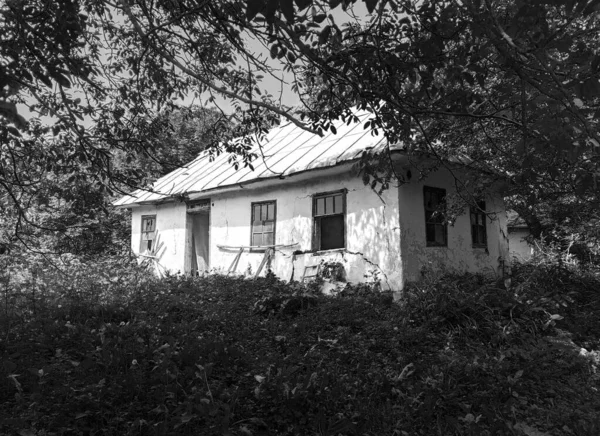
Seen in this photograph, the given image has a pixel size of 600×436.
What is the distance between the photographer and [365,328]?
7.14 meters

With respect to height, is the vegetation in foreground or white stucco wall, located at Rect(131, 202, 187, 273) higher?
white stucco wall, located at Rect(131, 202, 187, 273)

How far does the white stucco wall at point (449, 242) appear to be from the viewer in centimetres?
973

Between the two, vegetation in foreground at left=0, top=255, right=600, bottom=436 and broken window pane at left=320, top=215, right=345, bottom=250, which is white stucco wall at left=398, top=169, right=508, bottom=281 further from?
broken window pane at left=320, top=215, right=345, bottom=250

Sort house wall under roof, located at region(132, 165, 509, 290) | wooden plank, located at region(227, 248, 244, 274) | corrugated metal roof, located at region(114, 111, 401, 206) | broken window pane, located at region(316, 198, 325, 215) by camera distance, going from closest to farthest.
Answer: house wall under roof, located at region(132, 165, 509, 290), corrugated metal roof, located at region(114, 111, 401, 206), broken window pane, located at region(316, 198, 325, 215), wooden plank, located at region(227, 248, 244, 274)

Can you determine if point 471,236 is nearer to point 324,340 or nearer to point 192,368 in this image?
point 324,340

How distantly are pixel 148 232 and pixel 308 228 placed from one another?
7.46 metres

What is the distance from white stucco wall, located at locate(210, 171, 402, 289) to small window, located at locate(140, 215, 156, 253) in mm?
3454

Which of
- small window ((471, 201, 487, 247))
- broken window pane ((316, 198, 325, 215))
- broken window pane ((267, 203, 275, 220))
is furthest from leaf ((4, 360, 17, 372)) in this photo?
small window ((471, 201, 487, 247))

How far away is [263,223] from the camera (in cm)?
1238

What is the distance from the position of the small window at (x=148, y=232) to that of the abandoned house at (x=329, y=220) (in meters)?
1.39

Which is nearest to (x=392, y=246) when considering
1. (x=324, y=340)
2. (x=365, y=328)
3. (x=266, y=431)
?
(x=365, y=328)

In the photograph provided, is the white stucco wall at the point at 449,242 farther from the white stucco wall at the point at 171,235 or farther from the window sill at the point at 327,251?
the white stucco wall at the point at 171,235

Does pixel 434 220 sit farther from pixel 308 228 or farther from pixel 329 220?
pixel 308 228

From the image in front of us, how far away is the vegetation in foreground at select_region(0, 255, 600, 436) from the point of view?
4070mm
